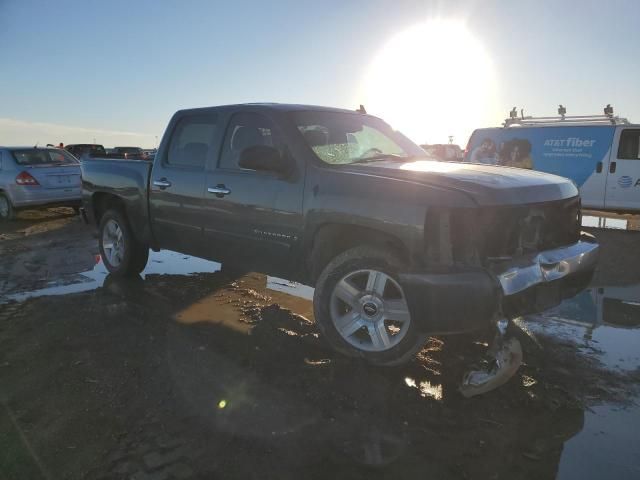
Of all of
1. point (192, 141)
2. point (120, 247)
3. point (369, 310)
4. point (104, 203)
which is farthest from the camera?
point (104, 203)

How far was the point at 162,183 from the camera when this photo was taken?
16.8ft

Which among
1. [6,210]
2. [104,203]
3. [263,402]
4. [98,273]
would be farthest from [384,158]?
[6,210]

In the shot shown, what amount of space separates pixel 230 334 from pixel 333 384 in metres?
1.32

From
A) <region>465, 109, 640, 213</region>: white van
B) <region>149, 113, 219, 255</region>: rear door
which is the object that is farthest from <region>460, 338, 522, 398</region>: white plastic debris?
<region>465, 109, 640, 213</region>: white van

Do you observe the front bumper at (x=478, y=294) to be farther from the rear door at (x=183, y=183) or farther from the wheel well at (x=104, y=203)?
the wheel well at (x=104, y=203)

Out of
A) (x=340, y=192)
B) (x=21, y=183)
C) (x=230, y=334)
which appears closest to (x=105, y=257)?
(x=230, y=334)

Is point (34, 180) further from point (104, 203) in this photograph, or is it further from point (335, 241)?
point (335, 241)

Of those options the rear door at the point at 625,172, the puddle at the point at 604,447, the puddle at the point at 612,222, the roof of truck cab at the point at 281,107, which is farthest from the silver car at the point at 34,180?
the rear door at the point at 625,172

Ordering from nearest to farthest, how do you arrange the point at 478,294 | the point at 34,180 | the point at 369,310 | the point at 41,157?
the point at 478,294, the point at 369,310, the point at 34,180, the point at 41,157

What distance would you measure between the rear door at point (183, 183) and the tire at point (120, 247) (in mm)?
625

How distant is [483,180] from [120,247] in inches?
175

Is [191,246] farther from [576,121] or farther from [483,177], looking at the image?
[576,121]

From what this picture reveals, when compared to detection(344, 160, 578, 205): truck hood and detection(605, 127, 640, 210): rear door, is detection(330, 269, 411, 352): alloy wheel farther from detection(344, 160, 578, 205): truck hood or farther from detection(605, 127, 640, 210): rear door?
detection(605, 127, 640, 210): rear door

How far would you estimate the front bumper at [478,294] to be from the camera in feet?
9.52
